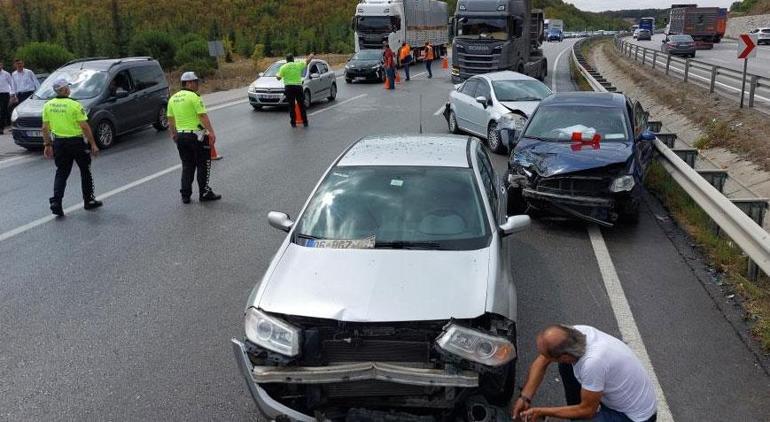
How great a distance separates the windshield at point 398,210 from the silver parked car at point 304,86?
50.2 feet

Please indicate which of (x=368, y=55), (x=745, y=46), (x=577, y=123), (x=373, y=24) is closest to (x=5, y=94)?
(x=577, y=123)

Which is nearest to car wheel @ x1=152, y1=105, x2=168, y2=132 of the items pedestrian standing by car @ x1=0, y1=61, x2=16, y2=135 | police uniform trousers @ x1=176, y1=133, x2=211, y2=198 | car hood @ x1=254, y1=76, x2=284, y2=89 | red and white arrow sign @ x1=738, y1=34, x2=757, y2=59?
pedestrian standing by car @ x1=0, y1=61, x2=16, y2=135

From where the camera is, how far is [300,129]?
55.1 feet

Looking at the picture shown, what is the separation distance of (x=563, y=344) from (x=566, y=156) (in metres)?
5.40

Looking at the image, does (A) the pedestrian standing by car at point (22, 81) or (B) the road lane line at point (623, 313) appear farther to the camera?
(A) the pedestrian standing by car at point (22, 81)

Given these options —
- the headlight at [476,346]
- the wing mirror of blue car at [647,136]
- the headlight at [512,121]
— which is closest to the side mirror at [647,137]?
Result: the wing mirror of blue car at [647,136]

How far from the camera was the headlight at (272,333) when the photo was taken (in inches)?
153

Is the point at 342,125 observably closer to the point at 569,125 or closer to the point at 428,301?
the point at 569,125

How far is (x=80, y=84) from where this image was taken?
1477 centimetres

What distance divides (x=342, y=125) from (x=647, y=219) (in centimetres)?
993

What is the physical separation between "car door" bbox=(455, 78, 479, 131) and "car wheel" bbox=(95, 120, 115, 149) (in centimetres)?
783

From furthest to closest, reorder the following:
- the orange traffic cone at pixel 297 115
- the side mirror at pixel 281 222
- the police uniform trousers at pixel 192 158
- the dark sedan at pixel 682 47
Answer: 1. the dark sedan at pixel 682 47
2. the orange traffic cone at pixel 297 115
3. the police uniform trousers at pixel 192 158
4. the side mirror at pixel 281 222

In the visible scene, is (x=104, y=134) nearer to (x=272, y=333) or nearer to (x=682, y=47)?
(x=272, y=333)

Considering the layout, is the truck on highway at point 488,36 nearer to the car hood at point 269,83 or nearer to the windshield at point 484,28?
the windshield at point 484,28
